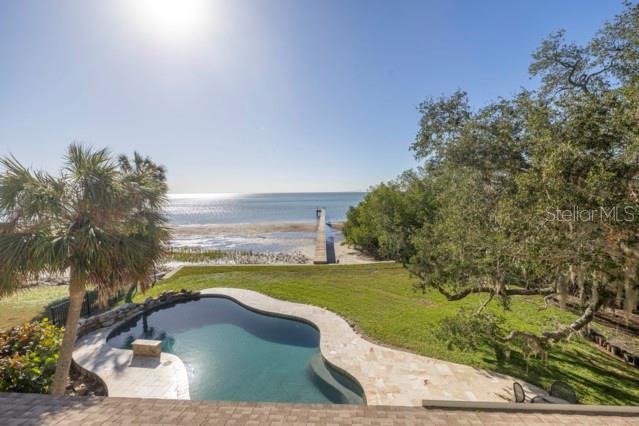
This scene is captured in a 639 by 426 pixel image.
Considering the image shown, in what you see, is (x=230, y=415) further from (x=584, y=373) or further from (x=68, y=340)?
(x=584, y=373)

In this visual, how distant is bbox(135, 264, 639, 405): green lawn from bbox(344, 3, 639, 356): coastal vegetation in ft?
2.27

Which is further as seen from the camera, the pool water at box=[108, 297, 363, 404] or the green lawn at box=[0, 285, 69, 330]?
the green lawn at box=[0, 285, 69, 330]

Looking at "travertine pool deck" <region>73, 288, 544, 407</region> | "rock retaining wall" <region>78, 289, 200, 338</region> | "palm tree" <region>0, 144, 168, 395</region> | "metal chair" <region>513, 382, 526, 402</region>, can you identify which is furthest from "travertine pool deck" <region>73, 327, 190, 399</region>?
"metal chair" <region>513, 382, 526, 402</region>

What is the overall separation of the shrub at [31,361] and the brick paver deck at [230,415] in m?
0.71

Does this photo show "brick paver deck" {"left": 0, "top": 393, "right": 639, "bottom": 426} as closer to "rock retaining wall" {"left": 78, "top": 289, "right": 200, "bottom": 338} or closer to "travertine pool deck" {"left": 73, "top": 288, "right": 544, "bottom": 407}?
"travertine pool deck" {"left": 73, "top": 288, "right": 544, "bottom": 407}

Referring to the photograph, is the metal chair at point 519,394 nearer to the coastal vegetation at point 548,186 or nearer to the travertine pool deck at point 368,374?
the travertine pool deck at point 368,374

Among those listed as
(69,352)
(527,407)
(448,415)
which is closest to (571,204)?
(527,407)

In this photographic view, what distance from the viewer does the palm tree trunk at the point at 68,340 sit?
5148 millimetres

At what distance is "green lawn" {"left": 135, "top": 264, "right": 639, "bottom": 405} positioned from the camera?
7.38 metres

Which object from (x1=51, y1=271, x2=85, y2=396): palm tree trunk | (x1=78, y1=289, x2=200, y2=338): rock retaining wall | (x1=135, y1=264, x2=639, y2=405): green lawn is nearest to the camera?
(x1=51, y1=271, x2=85, y2=396): palm tree trunk

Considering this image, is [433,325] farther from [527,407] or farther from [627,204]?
[627,204]

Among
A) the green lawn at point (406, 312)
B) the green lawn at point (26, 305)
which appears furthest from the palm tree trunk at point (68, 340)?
the green lawn at point (406, 312)

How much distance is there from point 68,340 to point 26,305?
9.20 metres

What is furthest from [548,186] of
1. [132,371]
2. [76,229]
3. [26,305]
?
[26,305]
